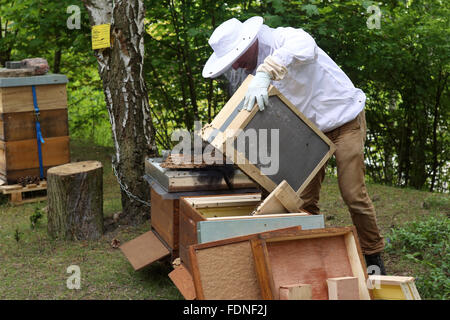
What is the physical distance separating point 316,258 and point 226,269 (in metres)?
0.39

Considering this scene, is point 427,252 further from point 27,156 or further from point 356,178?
point 27,156

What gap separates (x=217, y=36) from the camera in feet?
8.77

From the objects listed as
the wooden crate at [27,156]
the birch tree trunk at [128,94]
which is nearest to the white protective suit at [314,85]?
the birch tree trunk at [128,94]

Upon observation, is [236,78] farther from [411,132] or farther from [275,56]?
[411,132]

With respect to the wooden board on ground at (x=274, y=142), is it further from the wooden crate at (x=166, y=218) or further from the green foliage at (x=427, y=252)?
the green foliage at (x=427, y=252)

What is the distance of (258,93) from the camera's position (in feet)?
7.83

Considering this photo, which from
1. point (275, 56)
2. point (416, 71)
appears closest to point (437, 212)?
point (416, 71)

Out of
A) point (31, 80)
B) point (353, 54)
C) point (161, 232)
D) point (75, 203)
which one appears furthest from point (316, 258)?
point (31, 80)

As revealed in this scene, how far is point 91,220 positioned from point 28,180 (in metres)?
1.54

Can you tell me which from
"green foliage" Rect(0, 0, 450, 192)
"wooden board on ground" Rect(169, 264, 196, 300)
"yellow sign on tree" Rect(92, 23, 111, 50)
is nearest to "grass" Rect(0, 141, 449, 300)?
"wooden board on ground" Rect(169, 264, 196, 300)

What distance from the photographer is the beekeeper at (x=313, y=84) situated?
8.35 ft

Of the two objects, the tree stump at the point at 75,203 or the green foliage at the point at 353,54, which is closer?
the tree stump at the point at 75,203

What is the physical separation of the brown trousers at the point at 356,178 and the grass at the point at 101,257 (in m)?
0.41
